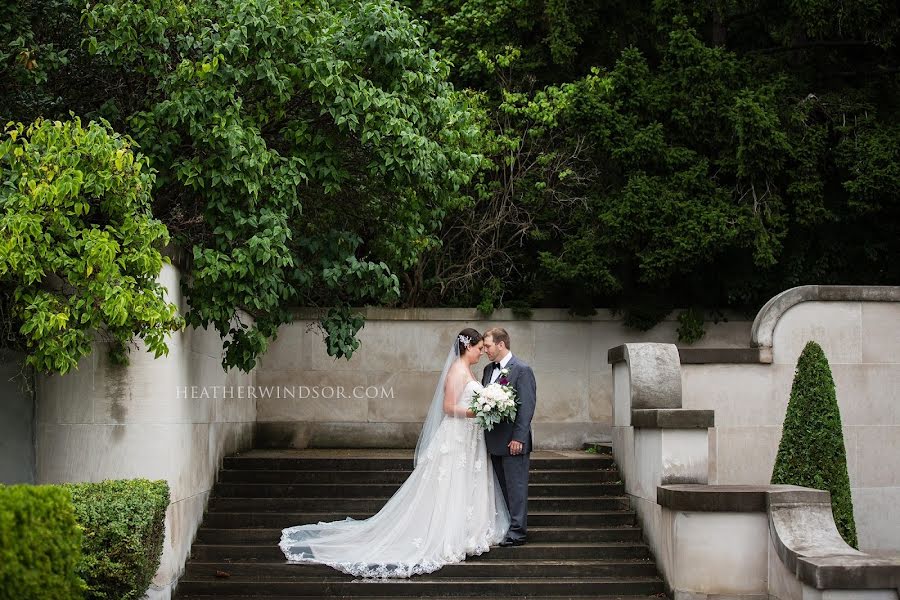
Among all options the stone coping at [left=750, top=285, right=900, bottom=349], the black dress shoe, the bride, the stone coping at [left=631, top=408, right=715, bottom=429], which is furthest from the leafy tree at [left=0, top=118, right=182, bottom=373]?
the stone coping at [left=750, top=285, right=900, bottom=349]

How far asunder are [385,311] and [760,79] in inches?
240

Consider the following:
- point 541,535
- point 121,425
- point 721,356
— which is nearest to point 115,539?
point 121,425

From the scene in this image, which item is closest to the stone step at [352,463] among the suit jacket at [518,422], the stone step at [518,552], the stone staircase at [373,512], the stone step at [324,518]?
the stone staircase at [373,512]

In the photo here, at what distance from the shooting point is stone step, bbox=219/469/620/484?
1117 cm

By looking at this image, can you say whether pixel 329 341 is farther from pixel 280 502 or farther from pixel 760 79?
pixel 760 79

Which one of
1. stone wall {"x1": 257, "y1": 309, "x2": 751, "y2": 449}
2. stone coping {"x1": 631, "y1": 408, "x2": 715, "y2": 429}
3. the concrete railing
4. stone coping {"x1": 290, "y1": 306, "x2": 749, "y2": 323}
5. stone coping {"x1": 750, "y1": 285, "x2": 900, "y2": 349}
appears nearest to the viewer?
the concrete railing

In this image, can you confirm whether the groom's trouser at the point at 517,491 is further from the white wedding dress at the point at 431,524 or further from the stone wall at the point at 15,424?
the stone wall at the point at 15,424

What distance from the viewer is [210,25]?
9.19 metres

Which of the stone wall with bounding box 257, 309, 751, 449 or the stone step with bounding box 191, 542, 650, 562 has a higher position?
the stone wall with bounding box 257, 309, 751, 449

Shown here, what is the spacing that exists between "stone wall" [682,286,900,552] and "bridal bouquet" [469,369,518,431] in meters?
2.79

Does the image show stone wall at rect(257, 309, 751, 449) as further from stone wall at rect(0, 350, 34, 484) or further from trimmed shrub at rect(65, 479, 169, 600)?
trimmed shrub at rect(65, 479, 169, 600)

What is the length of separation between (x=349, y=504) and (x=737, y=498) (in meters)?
4.15

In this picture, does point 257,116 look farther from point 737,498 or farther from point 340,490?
point 737,498

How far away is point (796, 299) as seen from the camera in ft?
37.7
